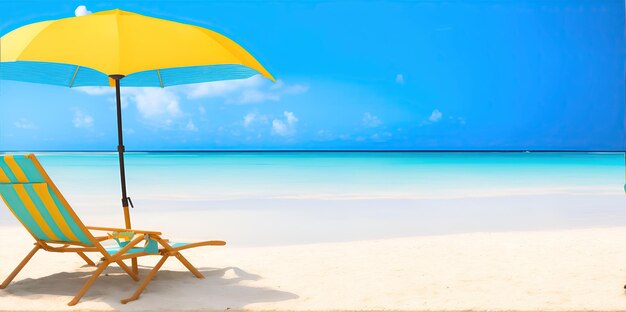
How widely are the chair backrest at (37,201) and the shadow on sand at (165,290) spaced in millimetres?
389

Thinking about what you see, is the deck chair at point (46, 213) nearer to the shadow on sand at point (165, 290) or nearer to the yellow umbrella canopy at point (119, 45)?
the shadow on sand at point (165, 290)

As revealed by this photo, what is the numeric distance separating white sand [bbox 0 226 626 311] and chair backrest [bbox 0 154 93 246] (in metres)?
0.40

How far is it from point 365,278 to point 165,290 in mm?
1381

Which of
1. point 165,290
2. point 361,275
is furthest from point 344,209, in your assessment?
point 165,290

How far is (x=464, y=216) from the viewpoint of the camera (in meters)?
10.2

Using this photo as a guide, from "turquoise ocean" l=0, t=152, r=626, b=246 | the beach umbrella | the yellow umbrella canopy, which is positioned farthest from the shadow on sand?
"turquoise ocean" l=0, t=152, r=626, b=246

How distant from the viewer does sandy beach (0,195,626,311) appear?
385 cm

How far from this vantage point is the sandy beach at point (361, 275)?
3.85 metres

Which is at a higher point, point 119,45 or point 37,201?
point 119,45

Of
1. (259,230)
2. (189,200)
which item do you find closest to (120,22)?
(259,230)

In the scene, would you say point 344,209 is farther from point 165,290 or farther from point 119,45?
point 119,45

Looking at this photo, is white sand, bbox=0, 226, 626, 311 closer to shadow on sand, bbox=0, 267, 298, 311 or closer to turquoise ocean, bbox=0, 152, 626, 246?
shadow on sand, bbox=0, 267, 298, 311

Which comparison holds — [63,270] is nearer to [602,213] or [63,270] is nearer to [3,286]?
[3,286]

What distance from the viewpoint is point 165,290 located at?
420 cm
